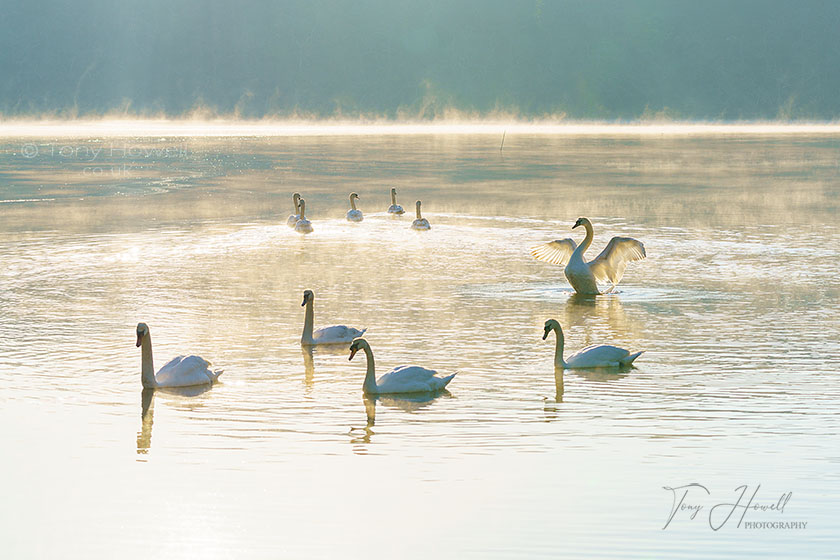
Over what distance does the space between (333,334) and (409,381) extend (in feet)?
10.6

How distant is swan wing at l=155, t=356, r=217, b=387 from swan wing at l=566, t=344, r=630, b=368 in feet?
14.5

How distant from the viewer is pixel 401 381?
48.9 feet

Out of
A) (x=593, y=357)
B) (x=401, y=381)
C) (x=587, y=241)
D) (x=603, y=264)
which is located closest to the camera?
(x=401, y=381)

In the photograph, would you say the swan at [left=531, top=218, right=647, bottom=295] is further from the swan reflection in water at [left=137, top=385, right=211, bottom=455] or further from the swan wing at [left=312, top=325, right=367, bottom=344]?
the swan reflection in water at [left=137, top=385, right=211, bottom=455]

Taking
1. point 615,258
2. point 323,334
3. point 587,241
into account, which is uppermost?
point 587,241

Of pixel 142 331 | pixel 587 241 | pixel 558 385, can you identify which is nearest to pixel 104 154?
pixel 587 241

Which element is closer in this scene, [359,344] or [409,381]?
[409,381]

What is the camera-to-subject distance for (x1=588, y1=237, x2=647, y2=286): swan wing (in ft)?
→ 76.1

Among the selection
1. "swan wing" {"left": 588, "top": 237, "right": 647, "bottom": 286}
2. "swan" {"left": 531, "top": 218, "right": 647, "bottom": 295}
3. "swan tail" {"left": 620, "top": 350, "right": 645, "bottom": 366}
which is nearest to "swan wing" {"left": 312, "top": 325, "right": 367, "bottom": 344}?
"swan tail" {"left": 620, "top": 350, "right": 645, "bottom": 366}

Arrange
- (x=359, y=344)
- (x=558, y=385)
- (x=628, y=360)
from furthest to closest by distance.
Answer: (x=628, y=360) < (x=558, y=385) < (x=359, y=344)

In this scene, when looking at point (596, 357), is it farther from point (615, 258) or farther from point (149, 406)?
point (615, 258)

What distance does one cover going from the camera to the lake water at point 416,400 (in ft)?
35.0

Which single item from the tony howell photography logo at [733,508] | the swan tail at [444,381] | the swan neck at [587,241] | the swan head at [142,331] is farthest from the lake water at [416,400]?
the swan neck at [587,241]

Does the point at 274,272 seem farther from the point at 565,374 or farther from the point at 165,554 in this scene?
the point at 165,554
